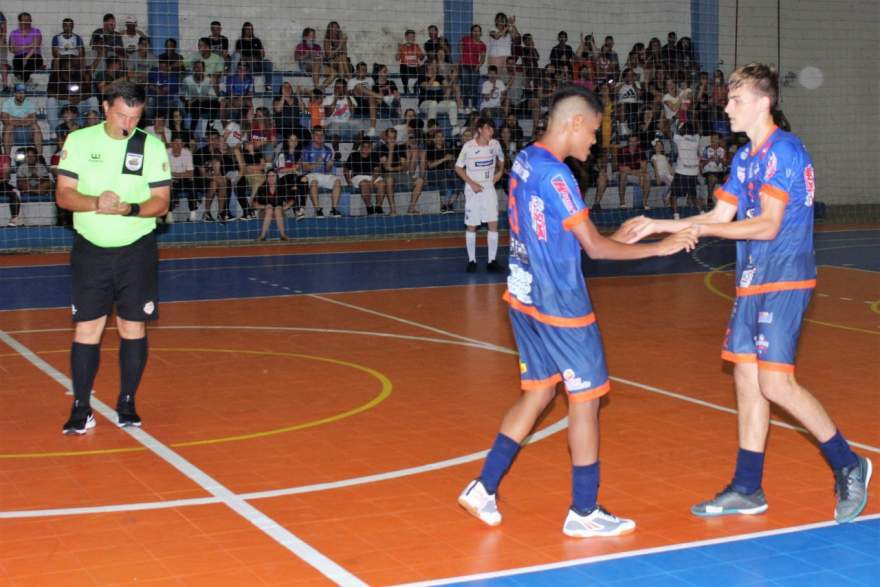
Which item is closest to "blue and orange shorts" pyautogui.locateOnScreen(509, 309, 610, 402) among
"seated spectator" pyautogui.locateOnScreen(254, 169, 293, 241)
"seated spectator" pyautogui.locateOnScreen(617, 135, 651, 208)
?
"seated spectator" pyautogui.locateOnScreen(254, 169, 293, 241)

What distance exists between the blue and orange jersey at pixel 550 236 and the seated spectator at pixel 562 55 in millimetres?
19516

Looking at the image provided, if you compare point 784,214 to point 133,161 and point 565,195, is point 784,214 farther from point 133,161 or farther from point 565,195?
point 133,161

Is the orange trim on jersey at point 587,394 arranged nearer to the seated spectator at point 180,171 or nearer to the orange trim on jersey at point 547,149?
the orange trim on jersey at point 547,149

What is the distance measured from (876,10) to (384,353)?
78.4ft

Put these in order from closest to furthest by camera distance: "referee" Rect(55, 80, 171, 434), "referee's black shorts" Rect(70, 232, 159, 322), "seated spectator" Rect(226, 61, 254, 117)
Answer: "referee" Rect(55, 80, 171, 434) → "referee's black shorts" Rect(70, 232, 159, 322) → "seated spectator" Rect(226, 61, 254, 117)

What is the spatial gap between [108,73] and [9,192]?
2.79 metres

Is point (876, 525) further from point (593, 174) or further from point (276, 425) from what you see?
point (593, 174)

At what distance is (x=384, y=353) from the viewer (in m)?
10.5

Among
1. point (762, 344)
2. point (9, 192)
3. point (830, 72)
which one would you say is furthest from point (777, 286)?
point (830, 72)

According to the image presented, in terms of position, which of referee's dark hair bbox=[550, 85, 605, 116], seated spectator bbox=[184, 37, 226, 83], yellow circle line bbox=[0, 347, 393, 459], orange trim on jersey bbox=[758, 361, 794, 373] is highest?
seated spectator bbox=[184, 37, 226, 83]

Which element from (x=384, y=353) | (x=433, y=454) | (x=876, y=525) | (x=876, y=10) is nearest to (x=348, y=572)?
(x=433, y=454)

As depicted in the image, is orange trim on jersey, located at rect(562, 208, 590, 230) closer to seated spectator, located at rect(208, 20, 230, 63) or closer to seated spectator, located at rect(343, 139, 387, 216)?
seated spectator, located at rect(343, 139, 387, 216)

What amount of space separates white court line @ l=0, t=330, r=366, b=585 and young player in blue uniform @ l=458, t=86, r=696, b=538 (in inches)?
32.8

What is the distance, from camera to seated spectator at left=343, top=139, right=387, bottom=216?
22359mm
